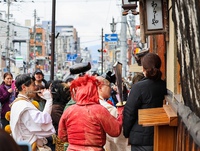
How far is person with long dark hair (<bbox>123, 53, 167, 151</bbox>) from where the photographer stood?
5113 mm

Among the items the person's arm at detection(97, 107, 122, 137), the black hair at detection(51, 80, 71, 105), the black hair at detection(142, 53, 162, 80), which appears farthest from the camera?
the black hair at detection(51, 80, 71, 105)

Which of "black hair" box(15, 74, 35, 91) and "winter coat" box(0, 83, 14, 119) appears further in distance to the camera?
"winter coat" box(0, 83, 14, 119)

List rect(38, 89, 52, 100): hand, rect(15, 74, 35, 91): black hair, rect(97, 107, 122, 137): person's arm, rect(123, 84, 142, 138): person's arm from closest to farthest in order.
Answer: rect(97, 107, 122, 137): person's arm, rect(123, 84, 142, 138): person's arm, rect(15, 74, 35, 91): black hair, rect(38, 89, 52, 100): hand

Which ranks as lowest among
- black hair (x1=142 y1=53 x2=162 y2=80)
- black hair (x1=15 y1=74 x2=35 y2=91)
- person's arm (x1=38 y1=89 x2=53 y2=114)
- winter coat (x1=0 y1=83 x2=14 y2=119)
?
winter coat (x1=0 y1=83 x2=14 y2=119)

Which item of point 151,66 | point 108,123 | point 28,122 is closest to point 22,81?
point 28,122

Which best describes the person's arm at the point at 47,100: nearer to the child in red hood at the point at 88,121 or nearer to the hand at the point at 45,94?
the hand at the point at 45,94

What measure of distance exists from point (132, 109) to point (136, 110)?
0.18ft

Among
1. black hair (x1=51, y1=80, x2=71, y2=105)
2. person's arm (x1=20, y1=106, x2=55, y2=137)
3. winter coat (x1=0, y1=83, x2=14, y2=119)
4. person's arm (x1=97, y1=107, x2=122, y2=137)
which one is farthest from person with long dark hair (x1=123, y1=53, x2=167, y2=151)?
winter coat (x1=0, y1=83, x2=14, y2=119)

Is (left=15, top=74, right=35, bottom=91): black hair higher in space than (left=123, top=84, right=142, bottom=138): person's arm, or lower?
higher

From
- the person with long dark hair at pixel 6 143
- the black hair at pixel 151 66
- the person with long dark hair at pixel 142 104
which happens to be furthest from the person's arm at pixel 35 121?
the person with long dark hair at pixel 6 143

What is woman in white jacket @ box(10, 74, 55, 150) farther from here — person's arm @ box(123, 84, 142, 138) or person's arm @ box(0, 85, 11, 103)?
person's arm @ box(0, 85, 11, 103)

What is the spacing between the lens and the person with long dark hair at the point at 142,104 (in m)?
5.11

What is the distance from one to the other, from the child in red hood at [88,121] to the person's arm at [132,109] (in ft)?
0.31

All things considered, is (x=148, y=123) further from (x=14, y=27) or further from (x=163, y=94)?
(x=14, y=27)
